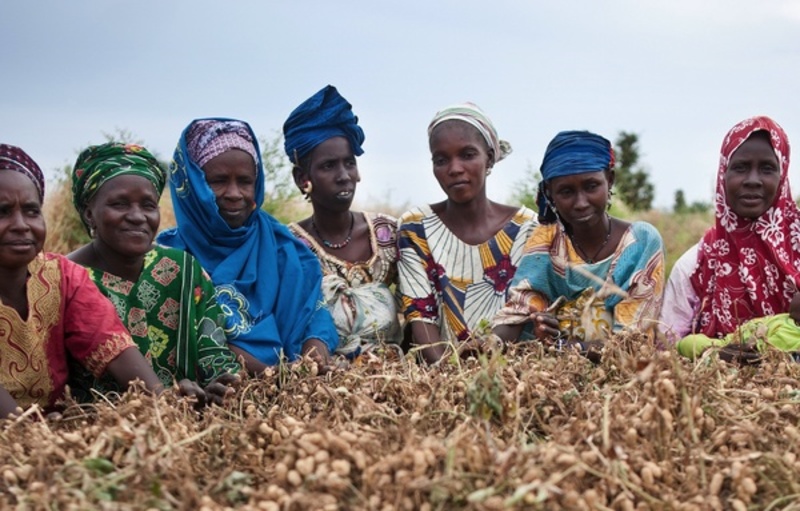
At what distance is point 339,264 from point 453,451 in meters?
3.44

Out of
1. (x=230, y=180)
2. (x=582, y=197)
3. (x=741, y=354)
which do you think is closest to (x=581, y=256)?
(x=582, y=197)

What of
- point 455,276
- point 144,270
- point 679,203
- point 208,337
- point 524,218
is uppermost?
point 679,203

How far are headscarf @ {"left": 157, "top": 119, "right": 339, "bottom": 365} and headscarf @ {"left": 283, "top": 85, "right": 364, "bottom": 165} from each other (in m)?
0.50

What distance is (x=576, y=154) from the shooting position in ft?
15.4

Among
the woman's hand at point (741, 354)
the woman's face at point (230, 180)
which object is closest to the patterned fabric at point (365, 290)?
the woman's face at point (230, 180)

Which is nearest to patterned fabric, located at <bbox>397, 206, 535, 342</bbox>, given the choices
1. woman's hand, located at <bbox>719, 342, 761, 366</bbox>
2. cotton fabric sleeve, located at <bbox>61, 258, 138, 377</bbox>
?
woman's hand, located at <bbox>719, 342, 761, 366</bbox>

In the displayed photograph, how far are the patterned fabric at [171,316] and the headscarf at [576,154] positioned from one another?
189 cm

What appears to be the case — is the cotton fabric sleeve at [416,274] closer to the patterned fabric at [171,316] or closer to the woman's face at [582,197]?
the woman's face at [582,197]

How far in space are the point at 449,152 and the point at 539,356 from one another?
188 cm

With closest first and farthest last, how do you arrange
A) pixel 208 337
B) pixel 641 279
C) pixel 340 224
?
1. pixel 208 337
2. pixel 641 279
3. pixel 340 224

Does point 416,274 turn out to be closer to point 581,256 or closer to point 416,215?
point 416,215

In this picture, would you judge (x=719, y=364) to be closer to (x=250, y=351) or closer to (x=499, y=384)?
(x=499, y=384)

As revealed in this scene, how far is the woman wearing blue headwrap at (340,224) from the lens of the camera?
5.29 meters

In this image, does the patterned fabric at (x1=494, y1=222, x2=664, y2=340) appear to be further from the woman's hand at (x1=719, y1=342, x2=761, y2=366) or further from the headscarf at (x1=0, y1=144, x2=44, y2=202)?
the headscarf at (x1=0, y1=144, x2=44, y2=202)
